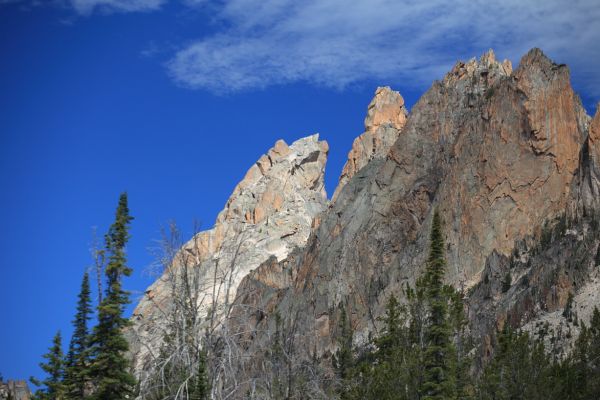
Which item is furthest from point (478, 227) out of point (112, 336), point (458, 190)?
point (112, 336)

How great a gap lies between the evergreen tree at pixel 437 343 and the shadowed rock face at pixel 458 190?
83.2m

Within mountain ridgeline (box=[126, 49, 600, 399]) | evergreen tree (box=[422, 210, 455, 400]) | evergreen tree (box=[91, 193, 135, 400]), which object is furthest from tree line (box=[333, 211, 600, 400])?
evergreen tree (box=[91, 193, 135, 400])

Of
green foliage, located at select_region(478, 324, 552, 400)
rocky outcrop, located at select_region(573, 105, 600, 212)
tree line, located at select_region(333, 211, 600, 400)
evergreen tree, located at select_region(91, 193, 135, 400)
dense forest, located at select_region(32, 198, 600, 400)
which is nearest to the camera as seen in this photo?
dense forest, located at select_region(32, 198, 600, 400)

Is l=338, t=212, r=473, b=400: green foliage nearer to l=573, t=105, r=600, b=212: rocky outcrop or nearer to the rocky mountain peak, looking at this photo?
l=573, t=105, r=600, b=212: rocky outcrop

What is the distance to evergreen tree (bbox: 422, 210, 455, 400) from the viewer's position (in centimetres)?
4641

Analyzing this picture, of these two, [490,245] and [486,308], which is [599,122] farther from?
[486,308]

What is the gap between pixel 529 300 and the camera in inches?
4867

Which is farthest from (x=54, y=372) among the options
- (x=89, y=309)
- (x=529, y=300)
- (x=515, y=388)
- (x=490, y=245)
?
(x=490, y=245)

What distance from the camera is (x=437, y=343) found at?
4938 centimetres

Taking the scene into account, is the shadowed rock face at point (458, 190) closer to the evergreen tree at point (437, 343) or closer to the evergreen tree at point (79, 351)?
the evergreen tree at point (437, 343)

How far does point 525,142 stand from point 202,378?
138211 millimetres

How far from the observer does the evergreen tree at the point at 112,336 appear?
121 feet

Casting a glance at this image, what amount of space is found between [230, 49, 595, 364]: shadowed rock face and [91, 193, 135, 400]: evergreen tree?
101m

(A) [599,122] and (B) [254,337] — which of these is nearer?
(B) [254,337]
